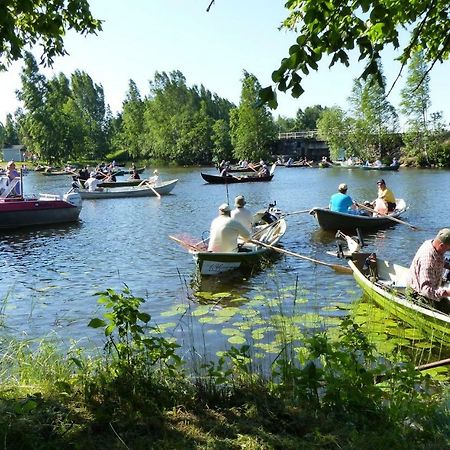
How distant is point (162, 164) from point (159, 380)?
82.5 meters

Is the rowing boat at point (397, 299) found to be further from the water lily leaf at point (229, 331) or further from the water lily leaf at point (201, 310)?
the water lily leaf at point (201, 310)

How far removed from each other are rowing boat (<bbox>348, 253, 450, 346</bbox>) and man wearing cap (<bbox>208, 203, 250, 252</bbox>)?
270cm

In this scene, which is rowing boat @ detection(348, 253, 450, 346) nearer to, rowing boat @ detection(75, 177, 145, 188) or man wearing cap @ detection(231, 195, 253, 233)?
man wearing cap @ detection(231, 195, 253, 233)

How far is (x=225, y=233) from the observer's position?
11.3 m

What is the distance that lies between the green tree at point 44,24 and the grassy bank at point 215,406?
229 centimetres

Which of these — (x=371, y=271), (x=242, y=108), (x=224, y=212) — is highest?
(x=242, y=108)

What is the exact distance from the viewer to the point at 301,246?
1574 centimetres

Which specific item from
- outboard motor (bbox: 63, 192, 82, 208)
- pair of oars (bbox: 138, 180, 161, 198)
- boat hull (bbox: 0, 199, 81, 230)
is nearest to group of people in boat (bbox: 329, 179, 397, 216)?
outboard motor (bbox: 63, 192, 82, 208)

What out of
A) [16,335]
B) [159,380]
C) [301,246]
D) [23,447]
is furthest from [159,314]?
[301,246]

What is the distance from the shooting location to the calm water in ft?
31.3

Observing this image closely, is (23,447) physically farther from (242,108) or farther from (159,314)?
(242,108)

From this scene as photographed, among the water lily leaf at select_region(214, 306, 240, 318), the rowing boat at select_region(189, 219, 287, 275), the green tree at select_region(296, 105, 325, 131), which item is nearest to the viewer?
the water lily leaf at select_region(214, 306, 240, 318)

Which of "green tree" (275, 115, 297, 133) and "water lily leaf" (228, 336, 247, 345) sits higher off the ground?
"green tree" (275, 115, 297, 133)

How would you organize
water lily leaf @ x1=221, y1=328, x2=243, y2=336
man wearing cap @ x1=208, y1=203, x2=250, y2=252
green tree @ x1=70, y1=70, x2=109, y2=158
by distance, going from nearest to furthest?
water lily leaf @ x1=221, y1=328, x2=243, y2=336 < man wearing cap @ x1=208, y1=203, x2=250, y2=252 < green tree @ x1=70, y1=70, x2=109, y2=158
